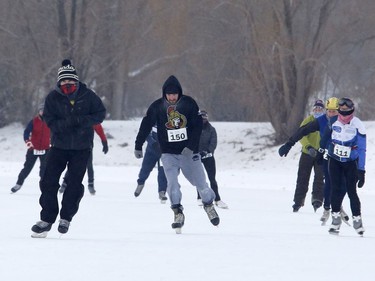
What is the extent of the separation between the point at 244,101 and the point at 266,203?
2006 cm

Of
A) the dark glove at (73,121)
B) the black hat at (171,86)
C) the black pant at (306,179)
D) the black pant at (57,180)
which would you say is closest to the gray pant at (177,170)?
the black hat at (171,86)

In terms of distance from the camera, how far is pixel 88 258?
8.59m

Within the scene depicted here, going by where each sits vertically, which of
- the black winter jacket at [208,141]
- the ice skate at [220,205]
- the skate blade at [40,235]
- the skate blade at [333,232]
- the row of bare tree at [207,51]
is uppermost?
the skate blade at [40,235]

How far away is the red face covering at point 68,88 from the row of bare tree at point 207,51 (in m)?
23.4

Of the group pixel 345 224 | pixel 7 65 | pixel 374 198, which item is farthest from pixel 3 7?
pixel 345 224

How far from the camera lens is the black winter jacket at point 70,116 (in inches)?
409

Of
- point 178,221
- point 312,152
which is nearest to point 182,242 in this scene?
point 178,221

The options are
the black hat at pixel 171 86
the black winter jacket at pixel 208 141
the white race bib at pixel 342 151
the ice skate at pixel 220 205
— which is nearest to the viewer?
the black hat at pixel 171 86

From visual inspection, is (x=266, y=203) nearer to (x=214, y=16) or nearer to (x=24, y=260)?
(x=24, y=260)

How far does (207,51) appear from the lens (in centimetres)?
4134

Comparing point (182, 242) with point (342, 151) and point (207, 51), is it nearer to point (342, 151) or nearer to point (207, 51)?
point (342, 151)

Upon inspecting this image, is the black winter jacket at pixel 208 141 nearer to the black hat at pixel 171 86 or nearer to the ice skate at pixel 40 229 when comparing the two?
the black hat at pixel 171 86

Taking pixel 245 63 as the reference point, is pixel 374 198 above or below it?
above

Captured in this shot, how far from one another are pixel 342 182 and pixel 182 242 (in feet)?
8.00
